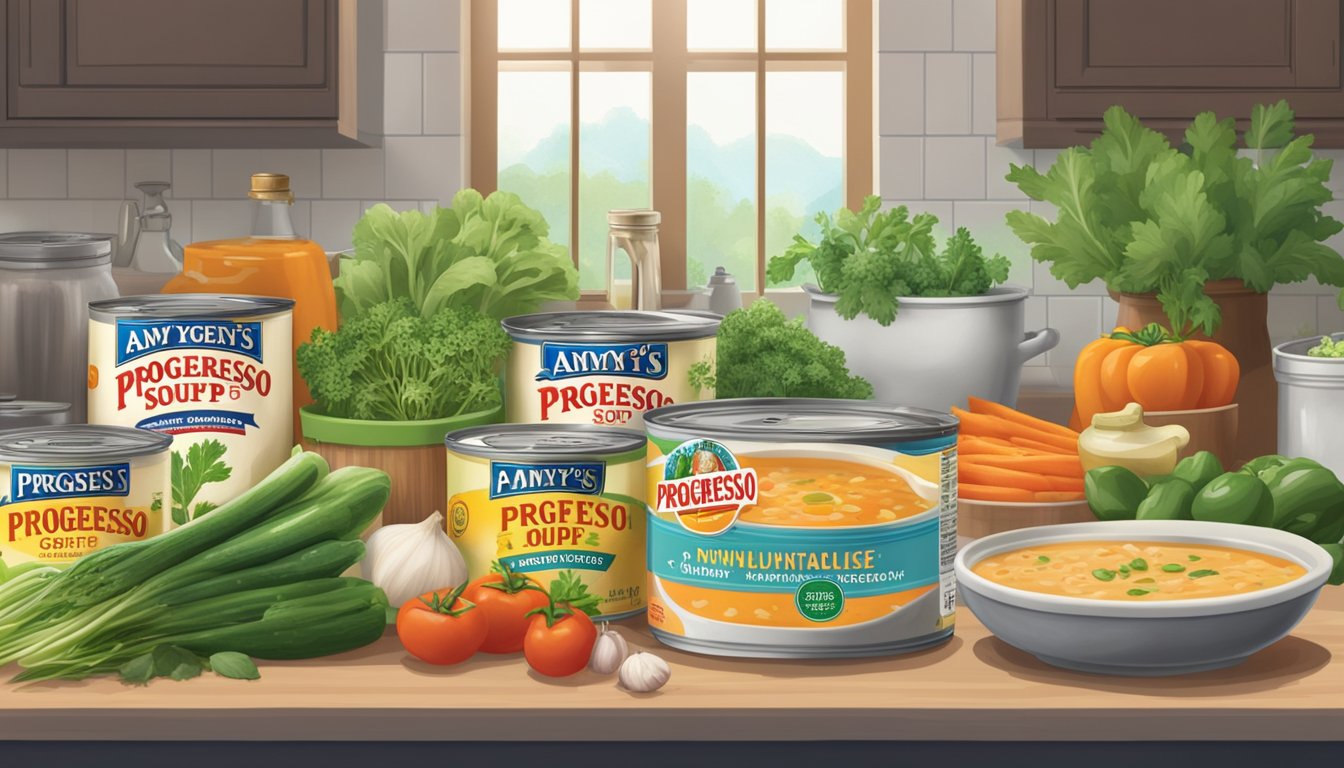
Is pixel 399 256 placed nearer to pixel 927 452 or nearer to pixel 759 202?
pixel 927 452

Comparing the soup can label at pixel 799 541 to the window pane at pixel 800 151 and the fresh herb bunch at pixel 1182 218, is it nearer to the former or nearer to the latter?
the fresh herb bunch at pixel 1182 218

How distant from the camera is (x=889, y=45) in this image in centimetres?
324

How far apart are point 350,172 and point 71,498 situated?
2425 millimetres

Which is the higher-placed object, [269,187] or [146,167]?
[146,167]

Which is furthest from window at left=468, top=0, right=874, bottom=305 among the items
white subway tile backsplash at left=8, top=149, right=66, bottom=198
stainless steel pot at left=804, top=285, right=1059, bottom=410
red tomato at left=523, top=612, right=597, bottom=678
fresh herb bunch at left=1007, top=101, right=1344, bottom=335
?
red tomato at left=523, top=612, right=597, bottom=678

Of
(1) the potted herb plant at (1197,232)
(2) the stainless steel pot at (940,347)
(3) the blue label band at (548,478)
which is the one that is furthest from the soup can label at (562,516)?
(1) the potted herb plant at (1197,232)

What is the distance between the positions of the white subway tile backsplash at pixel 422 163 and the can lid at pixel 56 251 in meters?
2.02

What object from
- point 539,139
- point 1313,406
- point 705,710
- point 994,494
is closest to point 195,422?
point 705,710

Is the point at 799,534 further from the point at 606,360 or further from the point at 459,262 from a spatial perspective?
the point at 459,262

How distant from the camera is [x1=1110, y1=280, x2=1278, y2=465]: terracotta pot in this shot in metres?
1.68

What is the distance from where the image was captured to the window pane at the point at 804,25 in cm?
337

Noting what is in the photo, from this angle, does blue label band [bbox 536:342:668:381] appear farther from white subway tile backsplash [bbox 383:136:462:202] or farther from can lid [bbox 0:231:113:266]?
white subway tile backsplash [bbox 383:136:462:202]

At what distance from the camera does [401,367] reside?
112 cm

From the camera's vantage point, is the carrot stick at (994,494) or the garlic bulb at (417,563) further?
the carrot stick at (994,494)
